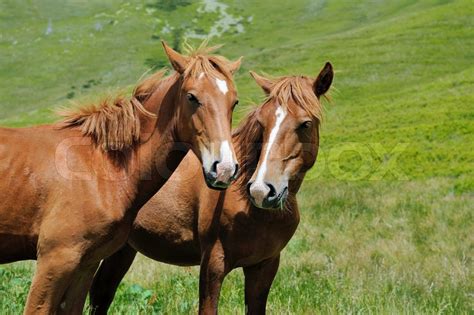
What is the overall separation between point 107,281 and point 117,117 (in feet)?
8.13

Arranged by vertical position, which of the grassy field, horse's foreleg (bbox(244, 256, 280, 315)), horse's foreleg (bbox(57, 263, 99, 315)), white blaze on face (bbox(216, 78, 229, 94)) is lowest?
the grassy field

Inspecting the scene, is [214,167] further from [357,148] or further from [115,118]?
[357,148]

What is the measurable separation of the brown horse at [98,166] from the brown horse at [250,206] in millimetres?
774

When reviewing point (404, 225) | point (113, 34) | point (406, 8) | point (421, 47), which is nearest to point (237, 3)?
point (113, 34)

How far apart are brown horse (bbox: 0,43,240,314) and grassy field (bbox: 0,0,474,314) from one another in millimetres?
500

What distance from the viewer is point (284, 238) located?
5906 mm

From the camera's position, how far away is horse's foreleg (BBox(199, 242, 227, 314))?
218 inches

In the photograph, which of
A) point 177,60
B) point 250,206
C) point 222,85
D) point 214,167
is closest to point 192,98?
point 222,85

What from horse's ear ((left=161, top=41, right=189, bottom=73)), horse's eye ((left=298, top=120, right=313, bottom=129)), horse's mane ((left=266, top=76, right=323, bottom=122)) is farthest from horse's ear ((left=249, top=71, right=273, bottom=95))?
horse's ear ((left=161, top=41, right=189, bottom=73))

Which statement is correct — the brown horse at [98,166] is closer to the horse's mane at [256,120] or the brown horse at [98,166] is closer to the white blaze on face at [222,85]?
the white blaze on face at [222,85]

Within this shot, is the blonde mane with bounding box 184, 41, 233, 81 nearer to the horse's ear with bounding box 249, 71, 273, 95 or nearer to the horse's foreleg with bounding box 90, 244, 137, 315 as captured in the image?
the horse's ear with bounding box 249, 71, 273, 95

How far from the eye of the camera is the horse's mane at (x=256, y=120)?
5.75 m

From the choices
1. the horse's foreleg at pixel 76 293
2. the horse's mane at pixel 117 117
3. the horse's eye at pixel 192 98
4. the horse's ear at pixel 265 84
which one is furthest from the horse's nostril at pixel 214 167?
the horse's ear at pixel 265 84

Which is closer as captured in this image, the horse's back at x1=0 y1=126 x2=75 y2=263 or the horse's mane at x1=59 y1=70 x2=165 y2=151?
the horse's back at x1=0 y1=126 x2=75 y2=263
